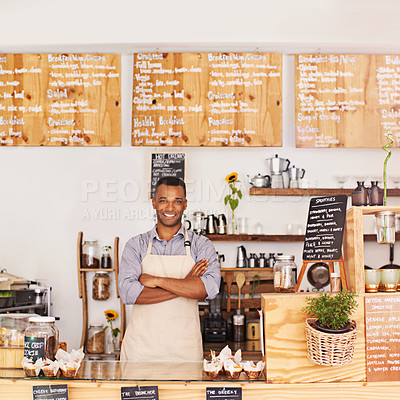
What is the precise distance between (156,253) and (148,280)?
1.10 ft

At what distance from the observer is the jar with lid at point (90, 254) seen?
178 inches

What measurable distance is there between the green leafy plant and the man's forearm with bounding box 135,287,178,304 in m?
1.05

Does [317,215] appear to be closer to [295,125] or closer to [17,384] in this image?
[17,384]

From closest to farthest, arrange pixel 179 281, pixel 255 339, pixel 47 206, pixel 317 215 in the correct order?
1. pixel 317 215
2. pixel 179 281
3. pixel 255 339
4. pixel 47 206

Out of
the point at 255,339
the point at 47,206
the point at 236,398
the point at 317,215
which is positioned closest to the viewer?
the point at 236,398

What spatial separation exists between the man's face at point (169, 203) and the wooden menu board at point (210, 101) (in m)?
1.40

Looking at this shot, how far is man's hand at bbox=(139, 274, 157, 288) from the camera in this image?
2916 mm

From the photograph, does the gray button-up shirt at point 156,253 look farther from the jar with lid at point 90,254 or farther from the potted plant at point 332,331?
the jar with lid at point 90,254

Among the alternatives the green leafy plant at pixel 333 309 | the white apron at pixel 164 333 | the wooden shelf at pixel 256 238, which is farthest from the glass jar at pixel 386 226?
the wooden shelf at pixel 256 238

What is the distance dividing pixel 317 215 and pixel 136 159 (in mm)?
2470

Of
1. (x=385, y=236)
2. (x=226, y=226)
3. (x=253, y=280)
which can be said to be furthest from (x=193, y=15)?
(x=385, y=236)

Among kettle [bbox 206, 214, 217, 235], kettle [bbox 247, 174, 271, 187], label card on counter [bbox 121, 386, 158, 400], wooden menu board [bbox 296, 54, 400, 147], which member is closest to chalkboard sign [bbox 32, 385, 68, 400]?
label card on counter [bbox 121, 386, 158, 400]

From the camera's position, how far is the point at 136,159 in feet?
15.4

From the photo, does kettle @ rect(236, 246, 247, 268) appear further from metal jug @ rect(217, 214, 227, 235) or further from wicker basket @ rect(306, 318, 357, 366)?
wicker basket @ rect(306, 318, 357, 366)
